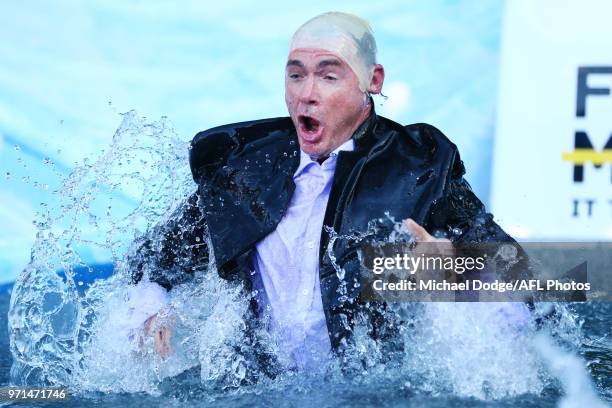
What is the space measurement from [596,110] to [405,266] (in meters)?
2.11

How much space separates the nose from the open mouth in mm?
49

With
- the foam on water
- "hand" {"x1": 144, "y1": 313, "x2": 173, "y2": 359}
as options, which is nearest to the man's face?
the foam on water

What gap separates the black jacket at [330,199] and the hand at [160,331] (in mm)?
130

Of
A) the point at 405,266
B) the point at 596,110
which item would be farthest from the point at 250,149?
the point at 596,110

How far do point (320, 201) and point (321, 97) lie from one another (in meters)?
0.29

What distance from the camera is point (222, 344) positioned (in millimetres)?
2920

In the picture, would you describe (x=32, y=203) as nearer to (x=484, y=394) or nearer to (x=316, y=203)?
(x=316, y=203)

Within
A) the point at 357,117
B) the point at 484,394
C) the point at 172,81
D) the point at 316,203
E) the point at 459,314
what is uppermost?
the point at 172,81

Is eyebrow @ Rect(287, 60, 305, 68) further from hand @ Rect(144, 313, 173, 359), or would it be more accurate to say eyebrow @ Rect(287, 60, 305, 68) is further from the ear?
hand @ Rect(144, 313, 173, 359)

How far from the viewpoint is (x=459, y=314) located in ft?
9.05

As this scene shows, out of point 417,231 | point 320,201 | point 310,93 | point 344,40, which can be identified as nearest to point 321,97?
point 310,93

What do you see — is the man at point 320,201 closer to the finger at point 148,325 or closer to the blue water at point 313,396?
the finger at point 148,325

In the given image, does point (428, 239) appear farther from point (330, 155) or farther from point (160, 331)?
point (160, 331)

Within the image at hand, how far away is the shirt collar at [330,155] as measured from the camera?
290 centimetres
